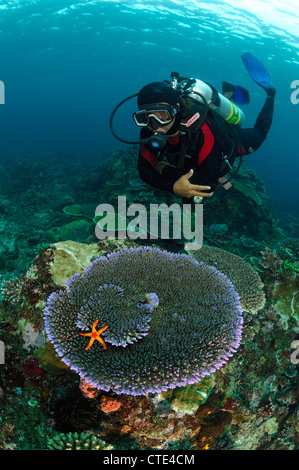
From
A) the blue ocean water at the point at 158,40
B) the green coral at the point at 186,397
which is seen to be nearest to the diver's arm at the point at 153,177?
the green coral at the point at 186,397

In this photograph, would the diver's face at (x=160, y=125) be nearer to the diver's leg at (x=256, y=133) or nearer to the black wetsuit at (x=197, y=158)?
the black wetsuit at (x=197, y=158)

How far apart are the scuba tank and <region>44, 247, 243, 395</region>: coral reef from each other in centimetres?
304

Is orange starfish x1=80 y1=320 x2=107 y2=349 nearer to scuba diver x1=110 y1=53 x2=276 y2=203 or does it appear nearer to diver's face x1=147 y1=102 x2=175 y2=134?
scuba diver x1=110 y1=53 x2=276 y2=203

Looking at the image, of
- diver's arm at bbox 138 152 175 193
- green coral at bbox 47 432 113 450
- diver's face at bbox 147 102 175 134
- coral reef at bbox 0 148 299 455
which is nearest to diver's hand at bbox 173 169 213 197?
diver's arm at bbox 138 152 175 193

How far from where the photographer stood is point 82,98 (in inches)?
5084

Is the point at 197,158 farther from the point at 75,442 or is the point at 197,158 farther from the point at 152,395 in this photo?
the point at 75,442

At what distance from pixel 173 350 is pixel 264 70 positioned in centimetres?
970

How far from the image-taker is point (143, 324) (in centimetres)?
246

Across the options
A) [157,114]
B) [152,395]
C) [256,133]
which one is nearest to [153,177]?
[157,114]

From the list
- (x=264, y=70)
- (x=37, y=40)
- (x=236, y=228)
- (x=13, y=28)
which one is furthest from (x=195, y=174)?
(x=37, y=40)

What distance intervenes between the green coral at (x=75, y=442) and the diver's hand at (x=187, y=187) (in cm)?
333

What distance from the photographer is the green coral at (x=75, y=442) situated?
263 cm

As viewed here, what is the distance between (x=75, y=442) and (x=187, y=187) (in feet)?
11.4
